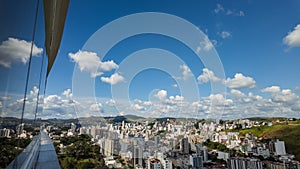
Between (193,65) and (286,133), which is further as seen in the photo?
(193,65)

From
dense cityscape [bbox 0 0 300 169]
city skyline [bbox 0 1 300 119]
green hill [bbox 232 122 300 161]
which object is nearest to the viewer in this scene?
green hill [bbox 232 122 300 161]

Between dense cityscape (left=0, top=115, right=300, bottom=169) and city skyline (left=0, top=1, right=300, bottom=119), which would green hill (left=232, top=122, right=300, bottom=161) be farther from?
city skyline (left=0, top=1, right=300, bottom=119)

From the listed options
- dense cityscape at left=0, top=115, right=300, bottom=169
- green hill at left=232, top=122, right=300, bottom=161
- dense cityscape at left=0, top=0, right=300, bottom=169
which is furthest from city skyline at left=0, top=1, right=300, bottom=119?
green hill at left=232, top=122, right=300, bottom=161

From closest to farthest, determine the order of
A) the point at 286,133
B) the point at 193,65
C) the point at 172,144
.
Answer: the point at 286,133 < the point at 172,144 < the point at 193,65

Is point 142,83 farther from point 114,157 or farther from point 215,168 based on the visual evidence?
point 215,168

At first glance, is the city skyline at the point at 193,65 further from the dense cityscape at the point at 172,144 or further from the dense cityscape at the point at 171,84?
the dense cityscape at the point at 172,144

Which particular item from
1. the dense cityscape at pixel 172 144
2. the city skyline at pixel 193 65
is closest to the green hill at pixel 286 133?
the dense cityscape at pixel 172 144

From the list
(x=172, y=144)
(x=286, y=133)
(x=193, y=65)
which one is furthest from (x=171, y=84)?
(x=286, y=133)

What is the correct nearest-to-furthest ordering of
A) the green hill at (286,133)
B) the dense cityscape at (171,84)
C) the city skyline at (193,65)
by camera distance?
the green hill at (286,133) → the dense cityscape at (171,84) → the city skyline at (193,65)

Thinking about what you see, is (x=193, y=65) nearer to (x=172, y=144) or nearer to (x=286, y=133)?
(x=172, y=144)
